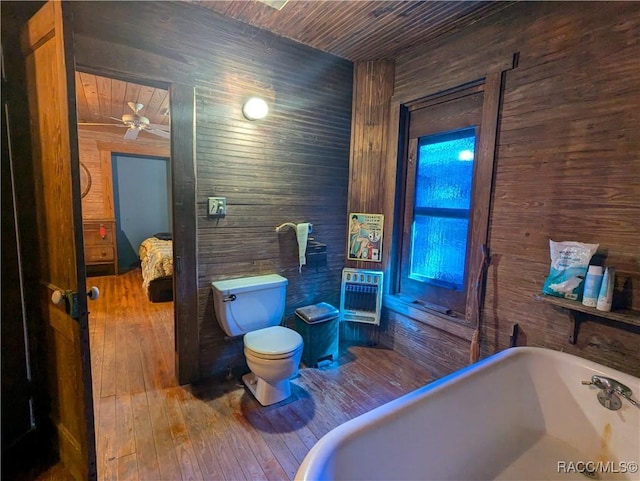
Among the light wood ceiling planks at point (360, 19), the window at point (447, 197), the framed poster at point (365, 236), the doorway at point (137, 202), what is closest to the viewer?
the light wood ceiling planks at point (360, 19)

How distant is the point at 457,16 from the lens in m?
1.99

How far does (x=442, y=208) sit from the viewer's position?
2.38 meters

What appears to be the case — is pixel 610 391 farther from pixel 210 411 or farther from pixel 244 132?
pixel 244 132

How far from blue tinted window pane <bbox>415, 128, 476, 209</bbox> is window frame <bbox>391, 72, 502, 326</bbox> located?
0.20ft

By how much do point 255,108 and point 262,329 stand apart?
4.93 feet

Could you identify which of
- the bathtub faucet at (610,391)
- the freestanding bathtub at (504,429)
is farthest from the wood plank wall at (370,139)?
the bathtub faucet at (610,391)

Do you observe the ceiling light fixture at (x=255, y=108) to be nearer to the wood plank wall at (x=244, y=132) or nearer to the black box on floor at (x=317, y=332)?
the wood plank wall at (x=244, y=132)

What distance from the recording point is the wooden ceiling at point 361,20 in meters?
1.89

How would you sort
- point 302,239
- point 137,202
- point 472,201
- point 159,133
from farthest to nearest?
point 137,202 → point 159,133 → point 302,239 → point 472,201

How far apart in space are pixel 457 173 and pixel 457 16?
0.97 m

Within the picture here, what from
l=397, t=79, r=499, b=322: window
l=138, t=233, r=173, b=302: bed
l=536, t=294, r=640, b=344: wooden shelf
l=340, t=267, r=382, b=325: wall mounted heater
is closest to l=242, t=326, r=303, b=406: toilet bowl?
l=340, t=267, r=382, b=325: wall mounted heater

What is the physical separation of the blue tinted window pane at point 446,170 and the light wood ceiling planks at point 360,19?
688mm

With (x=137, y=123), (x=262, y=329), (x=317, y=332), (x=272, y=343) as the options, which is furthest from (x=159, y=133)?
(x=272, y=343)

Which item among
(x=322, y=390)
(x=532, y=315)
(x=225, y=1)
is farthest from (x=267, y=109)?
(x=532, y=315)
